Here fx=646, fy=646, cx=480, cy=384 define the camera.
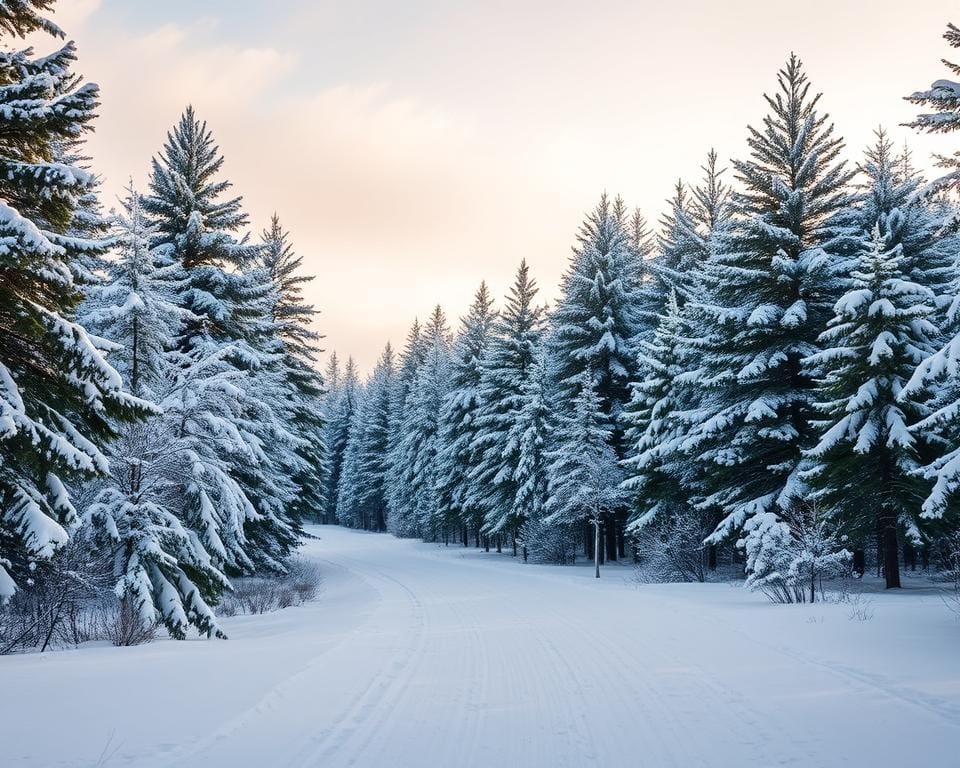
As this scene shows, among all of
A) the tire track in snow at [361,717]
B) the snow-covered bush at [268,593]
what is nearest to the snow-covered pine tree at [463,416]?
the snow-covered bush at [268,593]

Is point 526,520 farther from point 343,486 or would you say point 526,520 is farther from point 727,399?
point 343,486

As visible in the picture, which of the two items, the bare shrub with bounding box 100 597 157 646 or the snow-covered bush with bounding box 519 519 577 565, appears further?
the snow-covered bush with bounding box 519 519 577 565

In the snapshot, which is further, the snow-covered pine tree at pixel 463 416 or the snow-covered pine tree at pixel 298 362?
the snow-covered pine tree at pixel 463 416

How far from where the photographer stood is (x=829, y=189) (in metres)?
23.4

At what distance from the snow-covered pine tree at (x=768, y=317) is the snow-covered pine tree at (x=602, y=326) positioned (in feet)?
32.0

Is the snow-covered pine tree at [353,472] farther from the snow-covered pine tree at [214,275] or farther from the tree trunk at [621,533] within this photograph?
the snow-covered pine tree at [214,275]

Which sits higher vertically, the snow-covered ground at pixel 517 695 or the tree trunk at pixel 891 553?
the tree trunk at pixel 891 553

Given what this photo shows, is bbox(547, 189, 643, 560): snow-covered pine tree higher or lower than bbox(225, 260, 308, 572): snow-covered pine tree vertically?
higher

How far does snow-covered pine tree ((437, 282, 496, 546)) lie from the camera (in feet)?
148

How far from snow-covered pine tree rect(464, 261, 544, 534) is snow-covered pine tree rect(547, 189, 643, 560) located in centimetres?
293

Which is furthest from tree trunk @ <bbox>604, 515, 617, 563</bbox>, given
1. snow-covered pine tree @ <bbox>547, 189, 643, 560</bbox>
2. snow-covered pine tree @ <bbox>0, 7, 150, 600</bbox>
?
snow-covered pine tree @ <bbox>0, 7, 150, 600</bbox>

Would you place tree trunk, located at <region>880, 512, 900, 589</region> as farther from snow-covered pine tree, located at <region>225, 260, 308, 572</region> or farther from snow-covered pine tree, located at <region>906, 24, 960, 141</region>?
snow-covered pine tree, located at <region>225, 260, 308, 572</region>

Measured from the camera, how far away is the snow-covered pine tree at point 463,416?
45.0 m

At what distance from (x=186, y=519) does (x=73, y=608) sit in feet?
10.1
